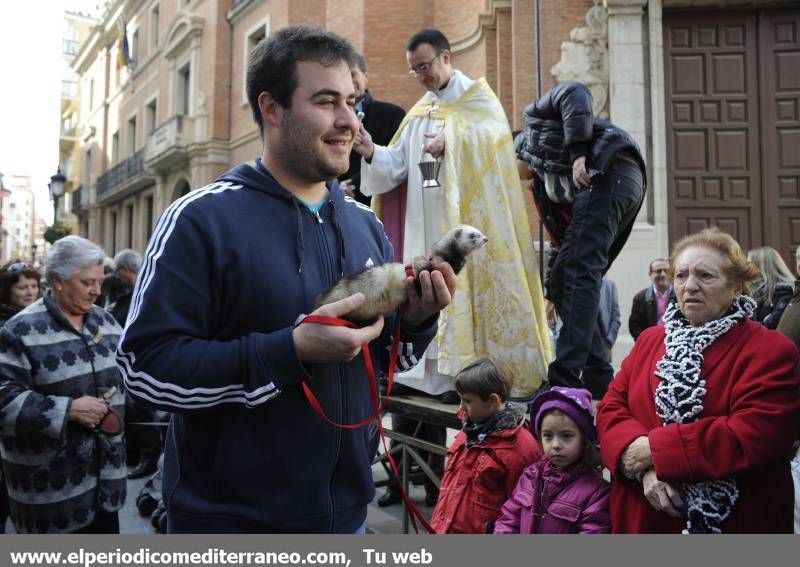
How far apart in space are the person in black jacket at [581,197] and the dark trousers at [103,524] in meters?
2.50

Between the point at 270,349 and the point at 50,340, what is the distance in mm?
2436

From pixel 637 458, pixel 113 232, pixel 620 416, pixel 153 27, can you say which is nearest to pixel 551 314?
pixel 620 416

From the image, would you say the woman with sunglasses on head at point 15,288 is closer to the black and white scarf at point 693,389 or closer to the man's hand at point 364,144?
the man's hand at point 364,144

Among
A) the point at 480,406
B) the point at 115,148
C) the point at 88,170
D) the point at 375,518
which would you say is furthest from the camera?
the point at 88,170

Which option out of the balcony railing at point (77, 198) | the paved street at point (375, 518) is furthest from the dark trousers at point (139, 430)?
the balcony railing at point (77, 198)

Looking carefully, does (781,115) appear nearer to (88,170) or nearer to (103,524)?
(103,524)

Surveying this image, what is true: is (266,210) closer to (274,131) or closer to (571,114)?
(274,131)

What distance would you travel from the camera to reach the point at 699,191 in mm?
9719

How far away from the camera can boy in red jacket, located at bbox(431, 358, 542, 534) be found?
133 inches

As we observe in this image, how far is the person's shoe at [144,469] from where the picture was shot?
6832 millimetres

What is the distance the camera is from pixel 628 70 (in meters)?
9.77

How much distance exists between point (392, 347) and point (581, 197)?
2.45 metres

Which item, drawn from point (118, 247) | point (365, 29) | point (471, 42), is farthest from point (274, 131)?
point (118, 247)

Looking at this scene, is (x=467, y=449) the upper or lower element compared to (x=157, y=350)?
lower
